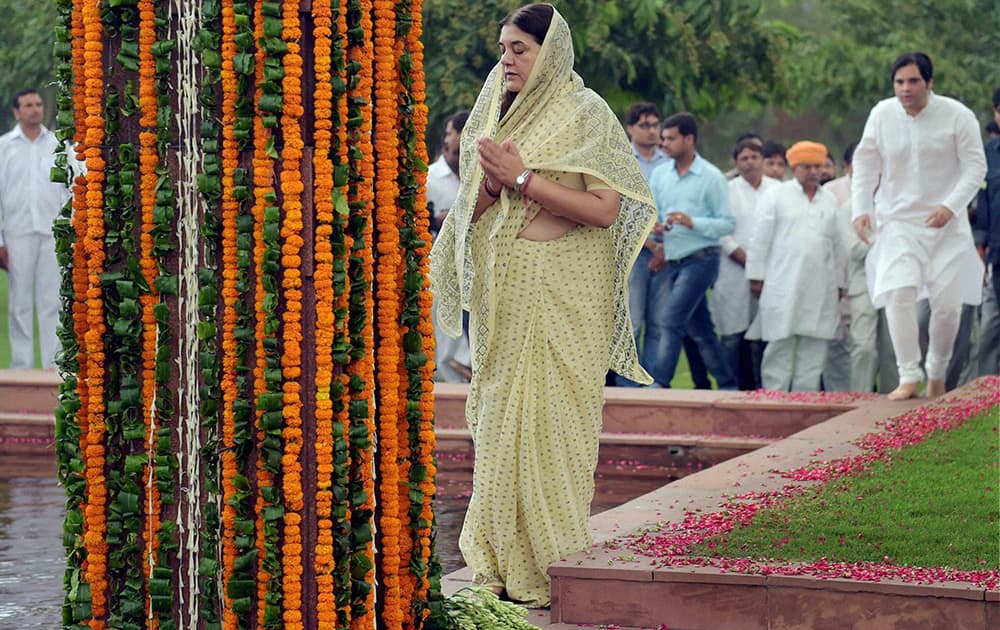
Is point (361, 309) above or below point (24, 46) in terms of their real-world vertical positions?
below

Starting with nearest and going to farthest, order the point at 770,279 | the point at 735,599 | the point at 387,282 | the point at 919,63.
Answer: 1. the point at 387,282
2. the point at 735,599
3. the point at 919,63
4. the point at 770,279

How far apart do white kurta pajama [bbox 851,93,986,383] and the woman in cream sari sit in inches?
188

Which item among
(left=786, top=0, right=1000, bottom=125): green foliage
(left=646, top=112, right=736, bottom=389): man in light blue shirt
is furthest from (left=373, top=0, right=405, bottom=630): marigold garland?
(left=786, top=0, right=1000, bottom=125): green foliage

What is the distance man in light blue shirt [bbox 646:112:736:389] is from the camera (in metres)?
12.9

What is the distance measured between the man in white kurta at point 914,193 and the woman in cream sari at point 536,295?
4763 mm

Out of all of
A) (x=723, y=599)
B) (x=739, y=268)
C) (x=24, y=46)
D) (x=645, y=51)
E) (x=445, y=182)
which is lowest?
(x=723, y=599)

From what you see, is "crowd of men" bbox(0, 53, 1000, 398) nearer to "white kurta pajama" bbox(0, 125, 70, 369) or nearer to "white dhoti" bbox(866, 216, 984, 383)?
"white kurta pajama" bbox(0, 125, 70, 369)

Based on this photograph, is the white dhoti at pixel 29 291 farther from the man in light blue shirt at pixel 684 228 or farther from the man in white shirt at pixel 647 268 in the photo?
the man in light blue shirt at pixel 684 228

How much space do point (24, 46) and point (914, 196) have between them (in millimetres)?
15542

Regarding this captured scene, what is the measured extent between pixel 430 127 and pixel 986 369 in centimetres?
812

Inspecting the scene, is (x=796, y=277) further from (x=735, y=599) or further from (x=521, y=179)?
(x=735, y=599)

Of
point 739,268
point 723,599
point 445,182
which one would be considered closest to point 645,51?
point 739,268

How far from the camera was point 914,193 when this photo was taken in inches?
436

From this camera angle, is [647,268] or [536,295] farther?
[647,268]
